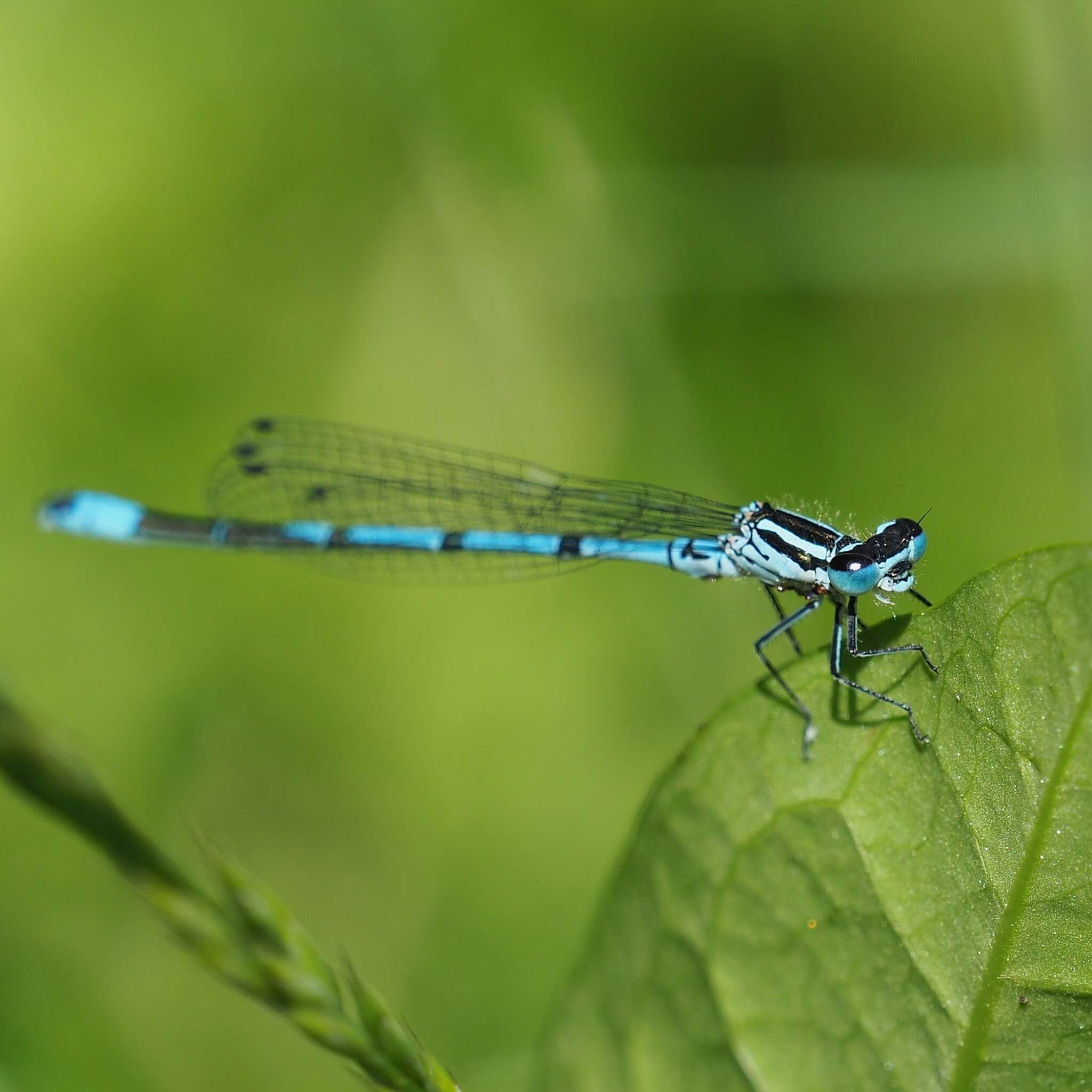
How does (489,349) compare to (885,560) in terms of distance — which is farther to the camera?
(489,349)

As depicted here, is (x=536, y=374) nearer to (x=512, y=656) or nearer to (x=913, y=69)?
(x=512, y=656)

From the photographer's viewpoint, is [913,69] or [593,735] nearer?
[593,735]

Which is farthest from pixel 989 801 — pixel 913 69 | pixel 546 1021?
pixel 913 69

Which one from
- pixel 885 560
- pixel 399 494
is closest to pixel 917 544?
pixel 885 560

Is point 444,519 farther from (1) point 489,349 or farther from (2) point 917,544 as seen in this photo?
(2) point 917,544

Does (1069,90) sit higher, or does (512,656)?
(1069,90)

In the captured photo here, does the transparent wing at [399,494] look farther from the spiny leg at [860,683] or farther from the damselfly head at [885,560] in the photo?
the spiny leg at [860,683]

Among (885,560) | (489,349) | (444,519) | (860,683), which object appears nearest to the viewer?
(860,683)

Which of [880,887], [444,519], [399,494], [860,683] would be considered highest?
[399,494]
